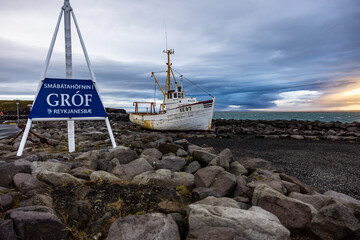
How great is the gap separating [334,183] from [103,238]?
656 centimetres

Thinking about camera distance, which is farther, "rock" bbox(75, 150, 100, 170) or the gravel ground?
the gravel ground

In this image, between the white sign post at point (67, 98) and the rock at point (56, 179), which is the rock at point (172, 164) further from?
the white sign post at point (67, 98)

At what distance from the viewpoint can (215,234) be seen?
241 centimetres

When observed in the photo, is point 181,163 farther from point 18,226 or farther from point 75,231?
point 18,226

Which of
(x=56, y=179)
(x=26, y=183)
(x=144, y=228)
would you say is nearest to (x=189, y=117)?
(x=56, y=179)

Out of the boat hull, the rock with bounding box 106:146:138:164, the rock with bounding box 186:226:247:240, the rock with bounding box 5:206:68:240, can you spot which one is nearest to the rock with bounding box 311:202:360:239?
the rock with bounding box 186:226:247:240

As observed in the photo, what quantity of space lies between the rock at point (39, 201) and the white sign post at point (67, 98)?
3629mm

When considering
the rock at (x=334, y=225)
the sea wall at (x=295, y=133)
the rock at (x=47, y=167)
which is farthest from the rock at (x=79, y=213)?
the sea wall at (x=295, y=133)

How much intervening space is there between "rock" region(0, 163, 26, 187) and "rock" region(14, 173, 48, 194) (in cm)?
17

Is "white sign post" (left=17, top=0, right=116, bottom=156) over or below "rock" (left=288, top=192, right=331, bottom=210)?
over

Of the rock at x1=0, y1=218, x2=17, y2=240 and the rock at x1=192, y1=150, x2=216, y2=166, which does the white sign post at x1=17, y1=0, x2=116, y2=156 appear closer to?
the rock at x1=192, y1=150, x2=216, y2=166

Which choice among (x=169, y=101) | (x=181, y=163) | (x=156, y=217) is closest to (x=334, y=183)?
(x=181, y=163)

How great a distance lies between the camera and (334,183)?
20.8 ft

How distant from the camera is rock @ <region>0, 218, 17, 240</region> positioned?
7.95ft
